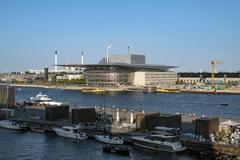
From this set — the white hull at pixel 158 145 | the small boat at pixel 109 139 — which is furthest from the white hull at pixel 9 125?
the white hull at pixel 158 145

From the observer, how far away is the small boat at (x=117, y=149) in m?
17.9

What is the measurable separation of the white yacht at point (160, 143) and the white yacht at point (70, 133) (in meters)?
3.19

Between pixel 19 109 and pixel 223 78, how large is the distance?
296ft

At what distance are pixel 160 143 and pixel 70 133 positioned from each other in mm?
5228

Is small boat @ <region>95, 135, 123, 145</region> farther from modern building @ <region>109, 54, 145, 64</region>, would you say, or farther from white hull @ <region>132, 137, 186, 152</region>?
modern building @ <region>109, 54, 145, 64</region>

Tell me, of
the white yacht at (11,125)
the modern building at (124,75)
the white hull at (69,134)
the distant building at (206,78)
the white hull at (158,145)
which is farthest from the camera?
the distant building at (206,78)

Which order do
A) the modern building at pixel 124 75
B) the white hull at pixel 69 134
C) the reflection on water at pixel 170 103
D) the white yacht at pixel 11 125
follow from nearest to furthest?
the white hull at pixel 69 134 < the white yacht at pixel 11 125 < the reflection on water at pixel 170 103 < the modern building at pixel 124 75

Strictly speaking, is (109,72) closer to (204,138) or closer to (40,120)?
(40,120)

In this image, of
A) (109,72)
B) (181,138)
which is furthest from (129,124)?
(109,72)

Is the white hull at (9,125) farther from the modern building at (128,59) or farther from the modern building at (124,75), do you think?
the modern building at (128,59)

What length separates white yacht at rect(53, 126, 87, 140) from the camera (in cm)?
2096

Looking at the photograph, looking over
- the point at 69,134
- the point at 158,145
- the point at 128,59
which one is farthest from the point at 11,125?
the point at 128,59

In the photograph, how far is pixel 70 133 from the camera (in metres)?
21.4

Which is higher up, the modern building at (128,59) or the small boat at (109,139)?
the modern building at (128,59)
